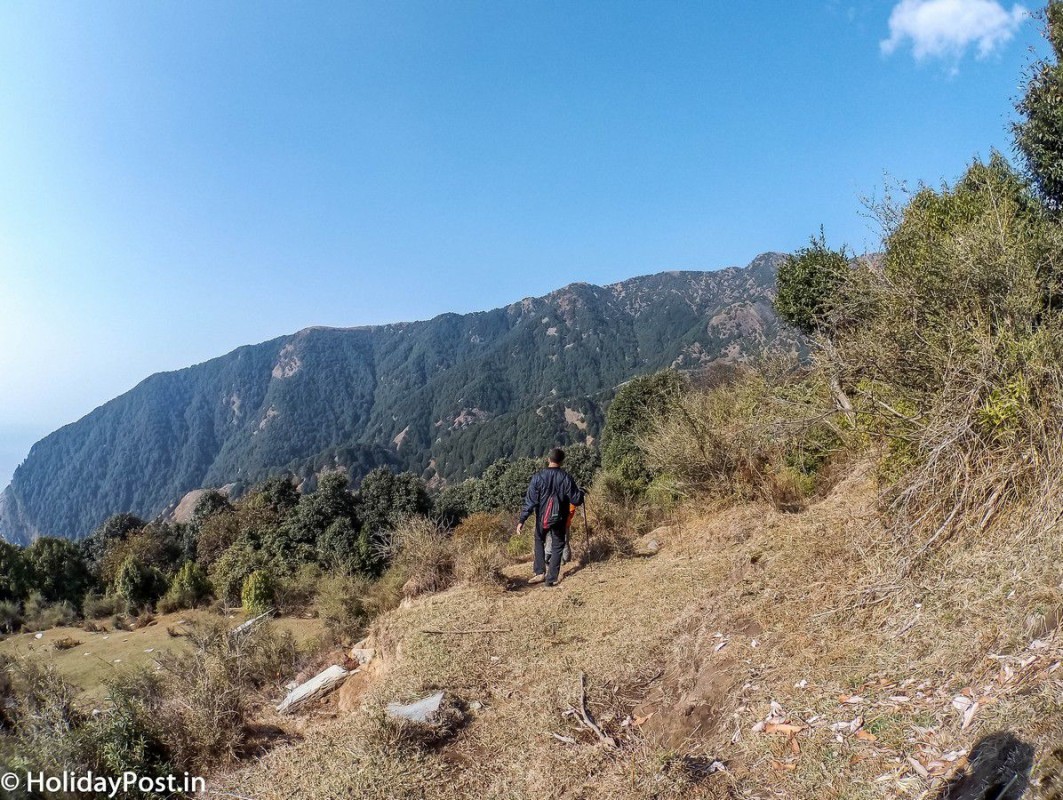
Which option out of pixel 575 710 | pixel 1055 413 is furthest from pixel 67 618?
pixel 1055 413

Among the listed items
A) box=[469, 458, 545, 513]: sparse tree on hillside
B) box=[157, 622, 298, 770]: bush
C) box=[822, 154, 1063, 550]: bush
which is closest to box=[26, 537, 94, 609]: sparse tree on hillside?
box=[469, 458, 545, 513]: sparse tree on hillside

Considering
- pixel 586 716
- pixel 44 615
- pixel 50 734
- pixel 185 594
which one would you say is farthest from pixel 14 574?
pixel 586 716

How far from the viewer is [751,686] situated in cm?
419

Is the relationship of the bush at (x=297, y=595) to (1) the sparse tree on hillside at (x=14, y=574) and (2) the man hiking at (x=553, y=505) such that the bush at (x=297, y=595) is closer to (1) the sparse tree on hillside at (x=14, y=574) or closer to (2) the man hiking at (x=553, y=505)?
(2) the man hiking at (x=553, y=505)

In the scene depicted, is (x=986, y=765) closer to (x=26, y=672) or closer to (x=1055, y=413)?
(x=1055, y=413)

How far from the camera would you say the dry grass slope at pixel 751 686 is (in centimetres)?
309

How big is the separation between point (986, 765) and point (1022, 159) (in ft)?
54.6

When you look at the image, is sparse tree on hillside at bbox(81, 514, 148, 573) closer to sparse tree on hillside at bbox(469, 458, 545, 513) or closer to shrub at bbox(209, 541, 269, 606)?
shrub at bbox(209, 541, 269, 606)

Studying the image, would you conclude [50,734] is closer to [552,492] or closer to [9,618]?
[552,492]

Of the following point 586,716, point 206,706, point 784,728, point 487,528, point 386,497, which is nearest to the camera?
point 784,728

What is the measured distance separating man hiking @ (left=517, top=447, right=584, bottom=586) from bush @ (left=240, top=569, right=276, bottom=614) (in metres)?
13.1

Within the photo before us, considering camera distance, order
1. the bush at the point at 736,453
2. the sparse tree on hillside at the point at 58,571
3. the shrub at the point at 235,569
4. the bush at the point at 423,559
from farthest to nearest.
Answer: the sparse tree on hillside at the point at 58,571, the shrub at the point at 235,569, the bush at the point at 736,453, the bush at the point at 423,559

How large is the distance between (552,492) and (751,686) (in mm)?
4222

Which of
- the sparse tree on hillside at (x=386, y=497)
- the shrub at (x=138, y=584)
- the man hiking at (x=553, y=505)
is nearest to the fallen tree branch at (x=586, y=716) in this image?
the man hiking at (x=553, y=505)
